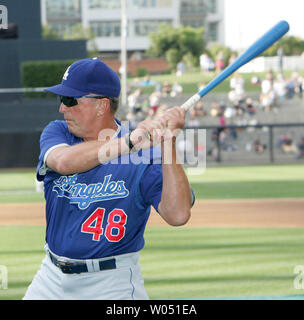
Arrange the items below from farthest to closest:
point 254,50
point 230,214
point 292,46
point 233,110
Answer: point 292,46
point 233,110
point 230,214
point 254,50

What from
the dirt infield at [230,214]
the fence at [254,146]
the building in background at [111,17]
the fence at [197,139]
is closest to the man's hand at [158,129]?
the dirt infield at [230,214]

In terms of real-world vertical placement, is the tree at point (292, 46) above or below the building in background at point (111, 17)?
below

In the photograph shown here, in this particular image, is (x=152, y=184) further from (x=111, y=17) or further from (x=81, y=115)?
(x=111, y=17)

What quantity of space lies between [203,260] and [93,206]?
562cm

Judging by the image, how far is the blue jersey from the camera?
161 inches

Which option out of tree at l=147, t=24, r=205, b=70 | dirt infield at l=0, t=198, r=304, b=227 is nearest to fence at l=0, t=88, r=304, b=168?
dirt infield at l=0, t=198, r=304, b=227

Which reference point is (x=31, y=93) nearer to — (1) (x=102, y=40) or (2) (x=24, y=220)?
(2) (x=24, y=220)

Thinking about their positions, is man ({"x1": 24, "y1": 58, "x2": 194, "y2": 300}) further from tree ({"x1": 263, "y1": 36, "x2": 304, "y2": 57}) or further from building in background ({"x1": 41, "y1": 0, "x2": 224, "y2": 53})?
building in background ({"x1": 41, "y1": 0, "x2": 224, "y2": 53})

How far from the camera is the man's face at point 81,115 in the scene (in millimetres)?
4168

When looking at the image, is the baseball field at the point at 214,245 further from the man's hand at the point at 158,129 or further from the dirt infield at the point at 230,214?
the man's hand at the point at 158,129

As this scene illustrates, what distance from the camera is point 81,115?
419cm

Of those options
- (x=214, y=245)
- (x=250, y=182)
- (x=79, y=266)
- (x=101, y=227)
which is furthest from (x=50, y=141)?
(x=250, y=182)

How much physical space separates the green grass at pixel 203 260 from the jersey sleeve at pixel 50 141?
3.54 metres
